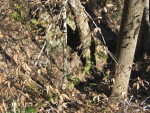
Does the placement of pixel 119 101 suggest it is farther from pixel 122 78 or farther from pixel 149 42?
pixel 149 42

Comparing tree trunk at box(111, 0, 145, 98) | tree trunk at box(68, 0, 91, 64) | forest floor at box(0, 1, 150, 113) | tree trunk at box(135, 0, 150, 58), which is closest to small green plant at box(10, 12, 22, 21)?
forest floor at box(0, 1, 150, 113)

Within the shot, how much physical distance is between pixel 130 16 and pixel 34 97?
9.05ft

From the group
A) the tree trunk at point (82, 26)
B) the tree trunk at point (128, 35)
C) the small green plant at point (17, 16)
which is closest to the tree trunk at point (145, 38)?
the tree trunk at point (82, 26)

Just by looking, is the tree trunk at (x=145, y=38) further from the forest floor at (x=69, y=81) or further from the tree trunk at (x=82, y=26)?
the tree trunk at (x=82, y=26)

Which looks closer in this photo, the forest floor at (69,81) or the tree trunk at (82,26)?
the forest floor at (69,81)

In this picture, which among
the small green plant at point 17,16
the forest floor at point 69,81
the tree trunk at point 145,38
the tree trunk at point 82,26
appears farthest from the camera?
the small green plant at point 17,16

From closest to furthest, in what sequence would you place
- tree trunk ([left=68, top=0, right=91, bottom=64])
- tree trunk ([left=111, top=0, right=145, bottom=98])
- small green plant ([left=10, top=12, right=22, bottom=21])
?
tree trunk ([left=111, top=0, right=145, bottom=98]) → tree trunk ([left=68, top=0, right=91, bottom=64]) → small green plant ([left=10, top=12, right=22, bottom=21])

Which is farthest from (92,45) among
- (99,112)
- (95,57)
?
(99,112)

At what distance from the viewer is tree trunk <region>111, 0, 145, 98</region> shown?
119 inches

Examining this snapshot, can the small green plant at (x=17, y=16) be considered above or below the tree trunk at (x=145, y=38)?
above

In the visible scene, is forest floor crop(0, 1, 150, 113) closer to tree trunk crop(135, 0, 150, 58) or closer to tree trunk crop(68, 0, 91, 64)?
tree trunk crop(135, 0, 150, 58)

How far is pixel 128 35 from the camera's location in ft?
10.5

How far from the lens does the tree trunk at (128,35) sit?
9.91ft

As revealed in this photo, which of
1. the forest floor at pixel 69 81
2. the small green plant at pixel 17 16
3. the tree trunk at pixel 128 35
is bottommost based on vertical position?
the forest floor at pixel 69 81
